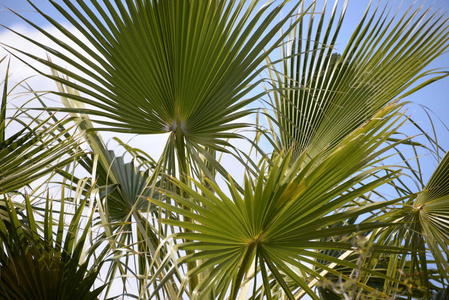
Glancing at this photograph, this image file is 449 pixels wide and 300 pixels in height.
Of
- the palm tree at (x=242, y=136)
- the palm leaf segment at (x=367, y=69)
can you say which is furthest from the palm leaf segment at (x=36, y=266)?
the palm leaf segment at (x=367, y=69)

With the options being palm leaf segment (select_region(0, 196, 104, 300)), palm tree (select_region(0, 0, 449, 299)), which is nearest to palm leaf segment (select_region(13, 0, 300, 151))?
palm tree (select_region(0, 0, 449, 299))

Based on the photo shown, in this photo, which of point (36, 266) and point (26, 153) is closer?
point (36, 266)

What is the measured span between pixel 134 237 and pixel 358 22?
5.65ft

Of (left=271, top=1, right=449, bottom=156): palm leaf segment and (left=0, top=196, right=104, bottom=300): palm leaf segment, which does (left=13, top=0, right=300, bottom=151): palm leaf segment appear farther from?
(left=0, top=196, right=104, bottom=300): palm leaf segment

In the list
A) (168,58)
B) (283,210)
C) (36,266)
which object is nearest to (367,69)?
(168,58)

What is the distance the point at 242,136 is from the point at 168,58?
47 centimetres

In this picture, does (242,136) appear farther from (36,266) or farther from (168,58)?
(36,266)

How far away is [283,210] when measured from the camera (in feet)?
5.28

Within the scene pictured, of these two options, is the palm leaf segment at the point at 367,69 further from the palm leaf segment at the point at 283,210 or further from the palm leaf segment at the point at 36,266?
the palm leaf segment at the point at 36,266

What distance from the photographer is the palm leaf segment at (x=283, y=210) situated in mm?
1562

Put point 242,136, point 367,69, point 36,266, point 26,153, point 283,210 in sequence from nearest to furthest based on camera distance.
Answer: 1. point 283,210
2. point 36,266
3. point 26,153
4. point 242,136
5. point 367,69

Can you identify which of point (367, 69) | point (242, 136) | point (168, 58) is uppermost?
point (367, 69)

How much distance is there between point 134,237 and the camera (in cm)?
271

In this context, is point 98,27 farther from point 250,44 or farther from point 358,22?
point 358,22
